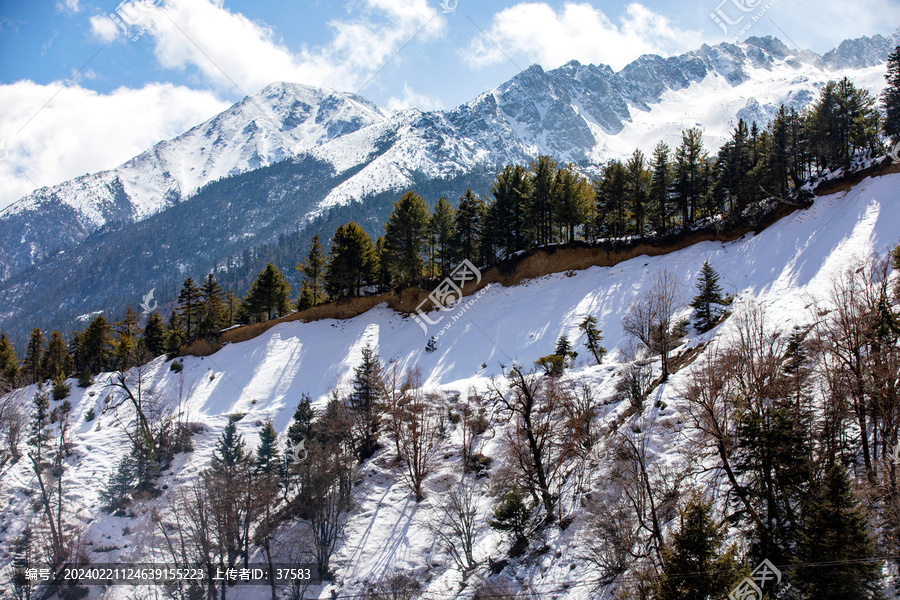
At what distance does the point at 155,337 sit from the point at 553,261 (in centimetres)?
5327

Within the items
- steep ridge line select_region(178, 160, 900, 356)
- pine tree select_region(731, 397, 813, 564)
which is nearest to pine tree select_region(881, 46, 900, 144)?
steep ridge line select_region(178, 160, 900, 356)

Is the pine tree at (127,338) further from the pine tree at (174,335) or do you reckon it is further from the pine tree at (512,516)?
the pine tree at (512,516)

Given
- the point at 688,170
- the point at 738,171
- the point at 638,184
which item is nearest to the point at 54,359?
the point at 638,184

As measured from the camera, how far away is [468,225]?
4762cm

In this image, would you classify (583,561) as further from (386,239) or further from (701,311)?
(386,239)

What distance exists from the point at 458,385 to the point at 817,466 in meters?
21.5

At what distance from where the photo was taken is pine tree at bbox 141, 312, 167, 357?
59.9 metres

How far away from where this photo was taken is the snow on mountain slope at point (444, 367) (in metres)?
23.3

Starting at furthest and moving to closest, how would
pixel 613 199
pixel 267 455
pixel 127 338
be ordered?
pixel 127 338
pixel 613 199
pixel 267 455

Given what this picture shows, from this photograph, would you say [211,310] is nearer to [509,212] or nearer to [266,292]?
[266,292]

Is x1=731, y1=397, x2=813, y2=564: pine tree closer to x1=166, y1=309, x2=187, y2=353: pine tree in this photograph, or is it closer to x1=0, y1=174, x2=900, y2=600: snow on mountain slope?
x1=0, y1=174, x2=900, y2=600: snow on mountain slope

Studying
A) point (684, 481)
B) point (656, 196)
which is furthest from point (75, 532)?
point (656, 196)

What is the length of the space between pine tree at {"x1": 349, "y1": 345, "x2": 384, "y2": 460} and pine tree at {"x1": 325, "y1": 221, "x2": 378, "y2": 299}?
58.1 ft

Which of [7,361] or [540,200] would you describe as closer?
[540,200]
